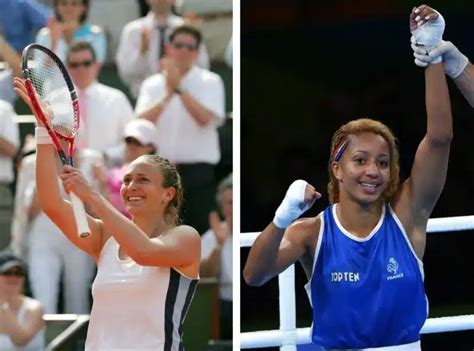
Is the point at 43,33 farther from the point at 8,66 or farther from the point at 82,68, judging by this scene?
the point at 82,68

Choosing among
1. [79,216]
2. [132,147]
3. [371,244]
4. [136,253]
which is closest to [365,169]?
[371,244]

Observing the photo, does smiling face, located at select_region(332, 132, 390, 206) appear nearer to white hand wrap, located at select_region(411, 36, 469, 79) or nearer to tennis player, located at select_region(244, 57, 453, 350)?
tennis player, located at select_region(244, 57, 453, 350)

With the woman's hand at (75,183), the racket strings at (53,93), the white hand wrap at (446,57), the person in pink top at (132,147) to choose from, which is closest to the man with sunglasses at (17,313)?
the person in pink top at (132,147)

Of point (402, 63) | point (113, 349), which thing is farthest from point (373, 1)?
point (113, 349)

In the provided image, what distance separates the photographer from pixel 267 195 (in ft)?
14.3

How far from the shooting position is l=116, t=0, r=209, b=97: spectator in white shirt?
5.78m

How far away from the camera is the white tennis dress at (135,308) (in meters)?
3.50

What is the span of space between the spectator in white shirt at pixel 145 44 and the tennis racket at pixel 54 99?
177 cm

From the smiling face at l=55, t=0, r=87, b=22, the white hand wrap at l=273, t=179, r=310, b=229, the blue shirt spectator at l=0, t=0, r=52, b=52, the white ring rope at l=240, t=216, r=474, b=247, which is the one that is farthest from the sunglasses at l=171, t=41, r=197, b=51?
the white hand wrap at l=273, t=179, r=310, b=229

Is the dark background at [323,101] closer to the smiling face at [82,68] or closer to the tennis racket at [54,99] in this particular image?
the tennis racket at [54,99]

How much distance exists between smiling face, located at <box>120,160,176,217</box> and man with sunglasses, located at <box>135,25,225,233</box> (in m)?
1.65

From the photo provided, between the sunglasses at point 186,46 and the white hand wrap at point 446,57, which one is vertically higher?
the sunglasses at point 186,46

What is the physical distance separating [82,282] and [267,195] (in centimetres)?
131

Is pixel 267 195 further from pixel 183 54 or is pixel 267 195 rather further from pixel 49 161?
pixel 183 54
